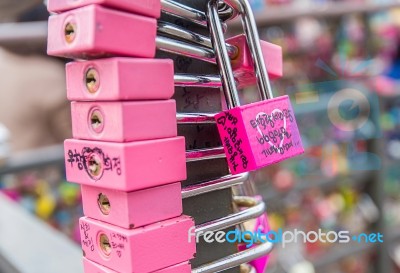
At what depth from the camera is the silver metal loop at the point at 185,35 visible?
0.27m

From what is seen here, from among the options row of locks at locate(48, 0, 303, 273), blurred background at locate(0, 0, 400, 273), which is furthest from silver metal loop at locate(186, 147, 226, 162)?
blurred background at locate(0, 0, 400, 273)

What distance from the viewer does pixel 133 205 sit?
24 cm

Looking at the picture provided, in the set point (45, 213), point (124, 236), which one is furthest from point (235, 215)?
point (45, 213)

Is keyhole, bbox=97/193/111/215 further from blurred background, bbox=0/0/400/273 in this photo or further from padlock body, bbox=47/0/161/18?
blurred background, bbox=0/0/400/273

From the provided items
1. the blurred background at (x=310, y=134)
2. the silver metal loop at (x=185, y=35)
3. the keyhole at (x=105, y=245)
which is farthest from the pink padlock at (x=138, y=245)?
the blurred background at (x=310, y=134)

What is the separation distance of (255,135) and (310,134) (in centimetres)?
124

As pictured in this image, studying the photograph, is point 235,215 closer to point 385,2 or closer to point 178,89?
point 178,89

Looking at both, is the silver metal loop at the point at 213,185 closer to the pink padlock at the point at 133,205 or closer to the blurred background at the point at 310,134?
the pink padlock at the point at 133,205

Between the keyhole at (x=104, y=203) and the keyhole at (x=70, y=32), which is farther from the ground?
the keyhole at (x=70, y=32)

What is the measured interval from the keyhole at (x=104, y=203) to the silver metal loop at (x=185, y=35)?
10 centimetres

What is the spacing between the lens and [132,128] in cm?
23

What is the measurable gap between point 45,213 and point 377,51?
1.49 m

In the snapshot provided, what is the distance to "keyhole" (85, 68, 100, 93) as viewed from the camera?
233 millimetres

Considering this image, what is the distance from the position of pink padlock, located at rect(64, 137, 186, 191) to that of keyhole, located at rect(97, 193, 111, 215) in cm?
1
